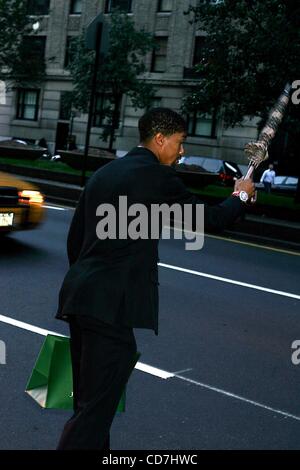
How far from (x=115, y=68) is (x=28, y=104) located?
1542 centimetres

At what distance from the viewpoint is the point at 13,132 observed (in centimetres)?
4812

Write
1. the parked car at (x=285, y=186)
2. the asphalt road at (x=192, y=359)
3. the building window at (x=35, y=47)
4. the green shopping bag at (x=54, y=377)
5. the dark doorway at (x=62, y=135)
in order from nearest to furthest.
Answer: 1. the green shopping bag at (x=54, y=377)
2. the asphalt road at (x=192, y=359)
3. the parked car at (x=285, y=186)
4. the building window at (x=35, y=47)
5. the dark doorway at (x=62, y=135)

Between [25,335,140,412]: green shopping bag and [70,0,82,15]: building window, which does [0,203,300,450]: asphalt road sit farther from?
[70,0,82,15]: building window

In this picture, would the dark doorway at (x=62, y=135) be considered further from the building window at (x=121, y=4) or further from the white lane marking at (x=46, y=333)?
the white lane marking at (x=46, y=333)

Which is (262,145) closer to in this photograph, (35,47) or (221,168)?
(221,168)

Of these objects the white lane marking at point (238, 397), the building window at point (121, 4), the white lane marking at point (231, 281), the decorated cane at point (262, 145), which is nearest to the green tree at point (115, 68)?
the building window at point (121, 4)

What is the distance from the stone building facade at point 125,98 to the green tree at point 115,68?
2933mm

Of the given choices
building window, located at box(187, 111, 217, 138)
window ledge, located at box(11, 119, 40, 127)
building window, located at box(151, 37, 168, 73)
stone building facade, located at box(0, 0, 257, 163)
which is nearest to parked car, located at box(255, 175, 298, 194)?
stone building facade, located at box(0, 0, 257, 163)

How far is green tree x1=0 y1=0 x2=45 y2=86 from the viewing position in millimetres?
37312

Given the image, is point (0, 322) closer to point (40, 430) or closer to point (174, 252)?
point (40, 430)

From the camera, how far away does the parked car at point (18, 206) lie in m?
9.41

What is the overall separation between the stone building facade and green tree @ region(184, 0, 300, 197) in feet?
53.2

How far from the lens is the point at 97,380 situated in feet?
10.9

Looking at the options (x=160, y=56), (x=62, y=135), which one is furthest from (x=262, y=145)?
(x=62, y=135)
